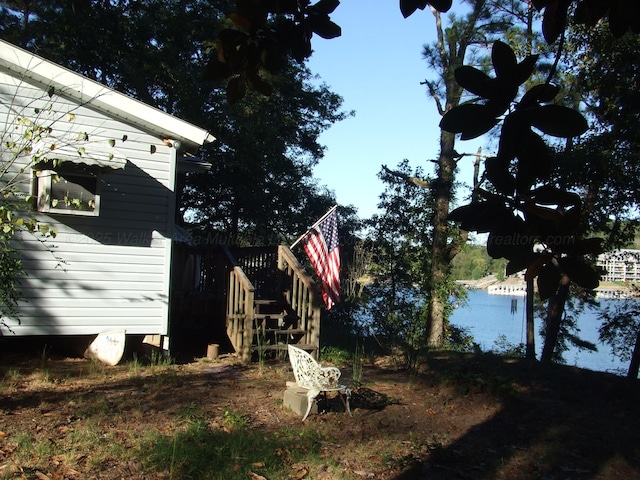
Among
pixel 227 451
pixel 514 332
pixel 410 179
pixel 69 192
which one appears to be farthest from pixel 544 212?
pixel 514 332

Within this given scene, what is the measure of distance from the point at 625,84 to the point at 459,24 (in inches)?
274

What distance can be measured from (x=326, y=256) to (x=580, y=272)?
8.03 metres

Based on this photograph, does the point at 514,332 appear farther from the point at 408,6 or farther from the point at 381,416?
the point at 408,6

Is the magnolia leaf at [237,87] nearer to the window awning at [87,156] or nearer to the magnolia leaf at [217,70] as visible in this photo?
the magnolia leaf at [217,70]

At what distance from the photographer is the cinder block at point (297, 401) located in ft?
20.4

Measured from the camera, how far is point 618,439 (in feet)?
19.1

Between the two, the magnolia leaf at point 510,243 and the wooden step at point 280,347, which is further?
the wooden step at point 280,347

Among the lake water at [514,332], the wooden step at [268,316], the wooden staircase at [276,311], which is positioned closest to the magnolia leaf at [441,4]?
the wooden staircase at [276,311]

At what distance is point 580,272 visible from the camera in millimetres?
A: 1671

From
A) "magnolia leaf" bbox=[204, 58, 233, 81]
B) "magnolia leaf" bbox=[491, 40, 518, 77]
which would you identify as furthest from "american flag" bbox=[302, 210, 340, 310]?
"magnolia leaf" bbox=[491, 40, 518, 77]

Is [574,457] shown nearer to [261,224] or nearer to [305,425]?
[305,425]

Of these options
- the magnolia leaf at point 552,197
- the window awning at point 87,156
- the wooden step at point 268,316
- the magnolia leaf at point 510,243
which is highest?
the window awning at point 87,156

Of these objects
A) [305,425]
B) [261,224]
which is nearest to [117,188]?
[305,425]

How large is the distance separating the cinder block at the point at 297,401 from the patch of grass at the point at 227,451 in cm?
52
